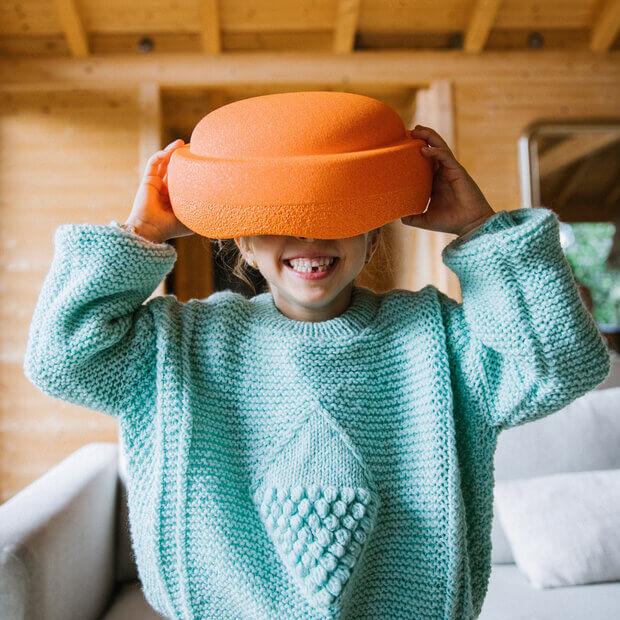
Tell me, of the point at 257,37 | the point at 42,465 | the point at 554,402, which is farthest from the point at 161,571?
the point at 257,37

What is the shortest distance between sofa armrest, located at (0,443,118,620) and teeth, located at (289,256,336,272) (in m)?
0.68

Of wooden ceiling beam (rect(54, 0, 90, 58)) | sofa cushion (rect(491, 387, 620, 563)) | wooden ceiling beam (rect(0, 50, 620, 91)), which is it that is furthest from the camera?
wooden ceiling beam (rect(0, 50, 620, 91))

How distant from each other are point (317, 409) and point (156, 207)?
0.34 meters

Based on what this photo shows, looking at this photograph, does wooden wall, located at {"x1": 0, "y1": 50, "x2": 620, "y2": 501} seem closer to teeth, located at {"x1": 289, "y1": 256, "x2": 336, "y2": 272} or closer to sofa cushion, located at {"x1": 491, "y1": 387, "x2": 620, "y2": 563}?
sofa cushion, located at {"x1": 491, "y1": 387, "x2": 620, "y2": 563}

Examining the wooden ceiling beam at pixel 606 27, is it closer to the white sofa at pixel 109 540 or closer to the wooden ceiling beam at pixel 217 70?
the wooden ceiling beam at pixel 217 70

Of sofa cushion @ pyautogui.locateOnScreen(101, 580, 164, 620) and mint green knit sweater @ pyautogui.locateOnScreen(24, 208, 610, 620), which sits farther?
sofa cushion @ pyautogui.locateOnScreen(101, 580, 164, 620)

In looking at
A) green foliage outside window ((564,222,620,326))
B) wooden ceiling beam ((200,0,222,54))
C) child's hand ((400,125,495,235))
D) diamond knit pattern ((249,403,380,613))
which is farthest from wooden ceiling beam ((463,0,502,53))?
diamond knit pattern ((249,403,380,613))

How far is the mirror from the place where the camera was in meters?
3.46

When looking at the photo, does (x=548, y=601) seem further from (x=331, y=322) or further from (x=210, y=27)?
(x=210, y=27)

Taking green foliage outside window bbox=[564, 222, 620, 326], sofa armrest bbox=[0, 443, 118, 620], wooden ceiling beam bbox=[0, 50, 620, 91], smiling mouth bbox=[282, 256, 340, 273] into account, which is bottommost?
green foliage outside window bbox=[564, 222, 620, 326]

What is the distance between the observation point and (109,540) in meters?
1.57

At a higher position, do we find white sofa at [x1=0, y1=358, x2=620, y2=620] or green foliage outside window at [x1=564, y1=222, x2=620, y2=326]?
white sofa at [x1=0, y1=358, x2=620, y2=620]

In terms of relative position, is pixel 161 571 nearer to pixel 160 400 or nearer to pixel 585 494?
pixel 160 400

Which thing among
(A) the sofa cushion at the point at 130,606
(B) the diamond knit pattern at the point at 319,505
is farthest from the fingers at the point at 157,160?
(A) the sofa cushion at the point at 130,606
